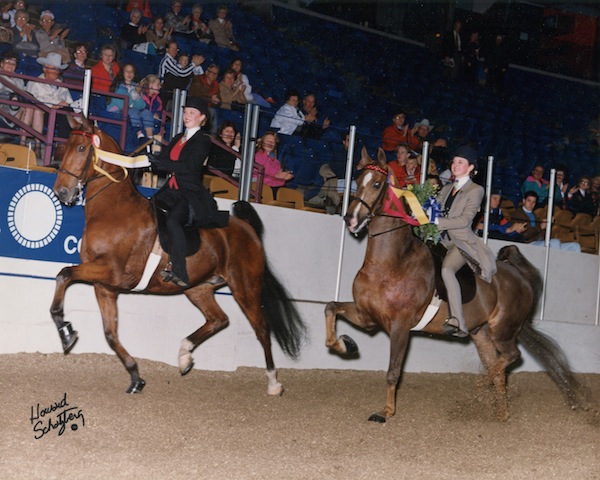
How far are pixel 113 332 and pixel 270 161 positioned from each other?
3285 mm

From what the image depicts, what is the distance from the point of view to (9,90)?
26.9 ft

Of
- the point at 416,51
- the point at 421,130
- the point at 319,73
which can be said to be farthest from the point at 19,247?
the point at 416,51

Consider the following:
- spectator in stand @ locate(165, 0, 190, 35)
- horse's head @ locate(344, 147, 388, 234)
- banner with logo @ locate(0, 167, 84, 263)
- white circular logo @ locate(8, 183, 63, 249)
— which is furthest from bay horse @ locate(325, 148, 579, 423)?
spectator in stand @ locate(165, 0, 190, 35)

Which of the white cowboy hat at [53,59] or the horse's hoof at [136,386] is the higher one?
the white cowboy hat at [53,59]

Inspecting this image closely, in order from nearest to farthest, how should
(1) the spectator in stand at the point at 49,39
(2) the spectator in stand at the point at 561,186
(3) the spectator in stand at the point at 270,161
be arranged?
(3) the spectator in stand at the point at 270,161 → (1) the spectator in stand at the point at 49,39 → (2) the spectator in stand at the point at 561,186

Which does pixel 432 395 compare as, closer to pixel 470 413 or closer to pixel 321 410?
pixel 470 413

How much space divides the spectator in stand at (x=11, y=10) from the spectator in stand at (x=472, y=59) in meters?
9.77

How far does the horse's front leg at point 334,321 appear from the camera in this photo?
7.02 metres

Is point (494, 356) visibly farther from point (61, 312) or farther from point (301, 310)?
point (61, 312)

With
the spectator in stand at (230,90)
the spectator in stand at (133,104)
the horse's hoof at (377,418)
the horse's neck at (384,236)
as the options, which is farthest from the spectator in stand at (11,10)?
the horse's hoof at (377,418)

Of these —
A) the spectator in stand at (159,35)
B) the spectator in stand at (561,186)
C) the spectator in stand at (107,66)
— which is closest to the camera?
the spectator in stand at (107,66)

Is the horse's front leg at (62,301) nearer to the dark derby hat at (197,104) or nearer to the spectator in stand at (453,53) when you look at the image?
the dark derby hat at (197,104)

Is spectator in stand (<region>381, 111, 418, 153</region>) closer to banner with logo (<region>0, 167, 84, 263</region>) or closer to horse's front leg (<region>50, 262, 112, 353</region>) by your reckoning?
banner with logo (<region>0, 167, 84, 263</region>)

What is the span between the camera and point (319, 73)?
48.9ft
